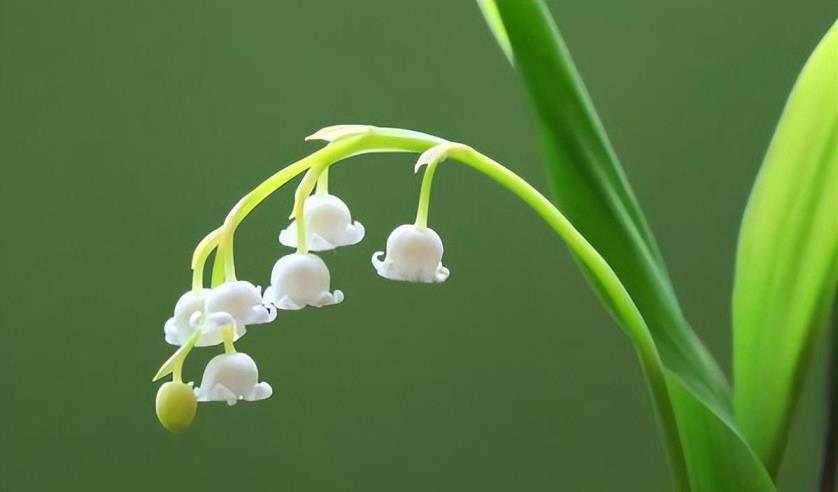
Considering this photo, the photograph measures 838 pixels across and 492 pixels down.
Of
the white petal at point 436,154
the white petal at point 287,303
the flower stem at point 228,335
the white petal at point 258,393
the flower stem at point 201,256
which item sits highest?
the white petal at point 436,154

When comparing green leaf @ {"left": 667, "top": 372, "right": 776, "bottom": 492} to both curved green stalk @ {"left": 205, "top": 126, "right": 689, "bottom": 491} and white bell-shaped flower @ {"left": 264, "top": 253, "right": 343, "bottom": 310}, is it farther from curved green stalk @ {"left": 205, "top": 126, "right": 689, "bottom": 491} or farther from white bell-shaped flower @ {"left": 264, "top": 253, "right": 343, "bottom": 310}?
white bell-shaped flower @ {"left": 264, "top": 253, "right": 343, "bottom": 310}

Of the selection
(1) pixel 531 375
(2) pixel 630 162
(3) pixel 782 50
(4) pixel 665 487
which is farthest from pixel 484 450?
(3) pixel 782 50

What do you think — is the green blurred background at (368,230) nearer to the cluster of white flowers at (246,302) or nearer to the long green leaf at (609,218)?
the long green leaf at (609,218)

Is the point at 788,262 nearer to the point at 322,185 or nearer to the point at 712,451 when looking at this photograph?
→ the point at 712,451

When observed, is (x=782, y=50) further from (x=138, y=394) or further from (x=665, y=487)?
(x=138, y=394)

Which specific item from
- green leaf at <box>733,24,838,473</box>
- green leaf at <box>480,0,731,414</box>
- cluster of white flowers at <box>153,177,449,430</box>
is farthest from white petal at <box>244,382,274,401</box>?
green leaf at <box>733,24,838,473</box>

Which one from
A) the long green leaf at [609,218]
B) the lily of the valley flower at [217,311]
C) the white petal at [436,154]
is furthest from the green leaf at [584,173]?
the lily of the valley flower at [217,311]

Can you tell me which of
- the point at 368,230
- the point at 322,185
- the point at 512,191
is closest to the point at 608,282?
the point at 512,191
